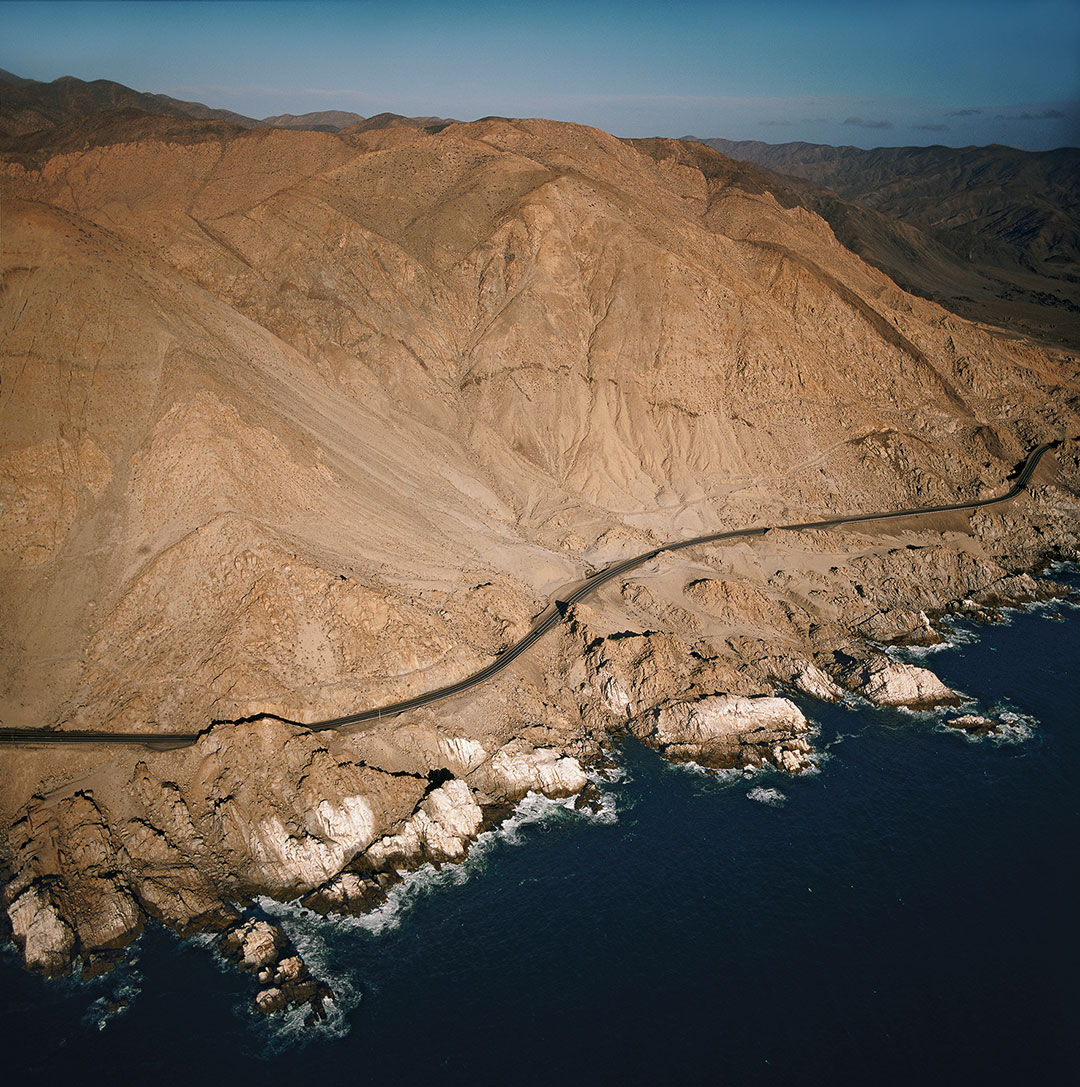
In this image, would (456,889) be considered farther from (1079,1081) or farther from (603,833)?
(1079,1081)

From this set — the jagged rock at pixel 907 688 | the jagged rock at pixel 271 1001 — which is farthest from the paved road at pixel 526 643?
the jagged rock at pixel 907 688

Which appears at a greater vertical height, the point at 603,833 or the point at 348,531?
the point at 348,531

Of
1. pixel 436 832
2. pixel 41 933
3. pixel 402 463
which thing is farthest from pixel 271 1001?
pixel 402 463

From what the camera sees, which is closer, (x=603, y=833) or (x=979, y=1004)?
(x=979, y=1004)

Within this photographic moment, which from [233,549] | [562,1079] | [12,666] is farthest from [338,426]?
[562,1079]

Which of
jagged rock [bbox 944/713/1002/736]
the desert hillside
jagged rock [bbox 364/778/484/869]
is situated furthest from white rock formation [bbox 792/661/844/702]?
jagged rock [bbox 364/778/484/869]

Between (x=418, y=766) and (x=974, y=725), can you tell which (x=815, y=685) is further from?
(x=418, y=766)
